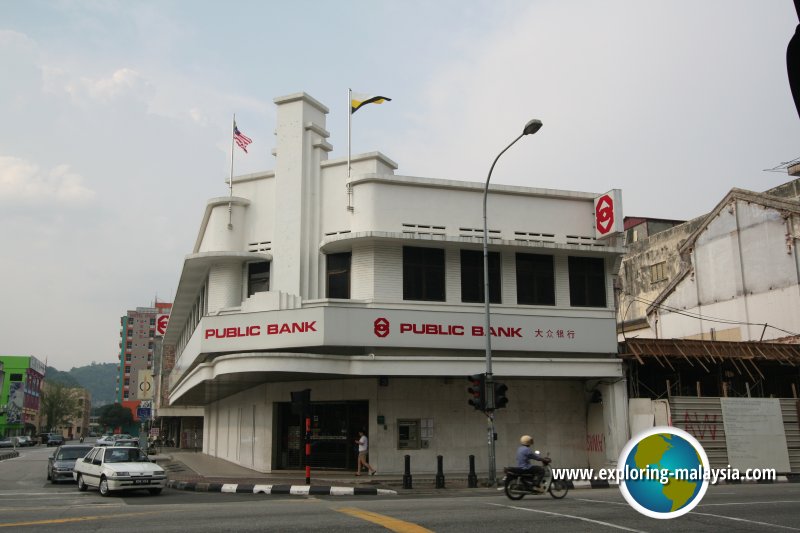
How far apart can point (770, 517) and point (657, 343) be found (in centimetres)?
1470

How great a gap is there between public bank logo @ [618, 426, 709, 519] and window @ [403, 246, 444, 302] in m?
11.5

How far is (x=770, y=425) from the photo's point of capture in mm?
26047

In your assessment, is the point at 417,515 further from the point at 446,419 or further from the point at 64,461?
the point at 64,461

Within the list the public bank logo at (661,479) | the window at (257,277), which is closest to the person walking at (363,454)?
the window at (257,277)

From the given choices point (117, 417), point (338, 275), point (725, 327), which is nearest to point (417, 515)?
point (338, 275)

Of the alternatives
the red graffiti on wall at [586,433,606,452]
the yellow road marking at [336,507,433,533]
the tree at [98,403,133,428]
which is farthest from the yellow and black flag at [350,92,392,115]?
the tree at [98,403,133,428]

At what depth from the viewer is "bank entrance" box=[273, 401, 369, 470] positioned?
25.4 m

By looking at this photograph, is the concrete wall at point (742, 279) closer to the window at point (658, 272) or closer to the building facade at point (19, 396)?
the window at point (658, 272)

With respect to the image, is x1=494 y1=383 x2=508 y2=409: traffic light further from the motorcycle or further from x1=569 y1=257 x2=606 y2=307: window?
x1=569 y1=257 x2=606 y2=307: window

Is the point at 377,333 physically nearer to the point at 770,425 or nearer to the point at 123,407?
the point at 770,425

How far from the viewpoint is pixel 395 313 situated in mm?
24250

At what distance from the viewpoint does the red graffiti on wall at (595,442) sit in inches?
1027

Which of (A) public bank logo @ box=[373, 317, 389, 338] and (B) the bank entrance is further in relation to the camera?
(B) the bank entrance

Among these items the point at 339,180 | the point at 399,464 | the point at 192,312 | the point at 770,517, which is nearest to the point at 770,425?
the point at 399,464
